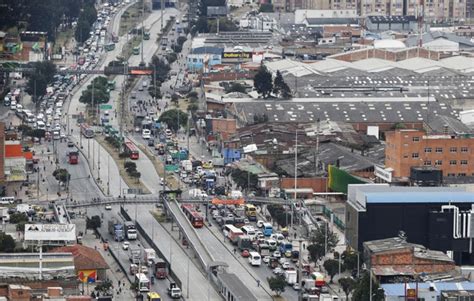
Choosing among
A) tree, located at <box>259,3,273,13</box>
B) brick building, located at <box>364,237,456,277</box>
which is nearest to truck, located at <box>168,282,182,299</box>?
brick building, located at <box>364,237,456,277</box>

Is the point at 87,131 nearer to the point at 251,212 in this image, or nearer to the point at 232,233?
the point at 251,212

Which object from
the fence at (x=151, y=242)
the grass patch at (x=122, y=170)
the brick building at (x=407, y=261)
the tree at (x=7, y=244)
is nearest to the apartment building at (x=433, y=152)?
the grass patch at (x=122, y=170)

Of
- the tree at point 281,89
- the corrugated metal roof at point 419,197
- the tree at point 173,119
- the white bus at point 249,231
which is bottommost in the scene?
the tree at point 173,119

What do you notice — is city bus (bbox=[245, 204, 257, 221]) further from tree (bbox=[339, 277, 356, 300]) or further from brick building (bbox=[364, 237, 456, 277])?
tree (bbox=[339, 277, 356, 300])

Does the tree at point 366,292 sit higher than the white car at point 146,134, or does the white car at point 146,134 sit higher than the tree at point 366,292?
the tree at point 366,292

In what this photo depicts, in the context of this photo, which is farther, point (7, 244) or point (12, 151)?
point (12, 151)

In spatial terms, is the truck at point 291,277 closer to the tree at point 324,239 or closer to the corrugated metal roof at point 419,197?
the tree at point 324,239

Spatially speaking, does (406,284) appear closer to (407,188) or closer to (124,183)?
(407,188)

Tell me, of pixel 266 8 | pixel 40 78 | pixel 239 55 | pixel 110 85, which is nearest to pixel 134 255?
pixel 40 78
